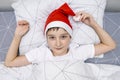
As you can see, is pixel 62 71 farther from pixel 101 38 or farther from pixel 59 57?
pixel 101 38

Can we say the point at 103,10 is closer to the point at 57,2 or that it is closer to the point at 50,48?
the point at 57,2

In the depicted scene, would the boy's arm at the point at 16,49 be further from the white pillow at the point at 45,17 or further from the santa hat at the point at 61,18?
the santa hat at the point at 61,18

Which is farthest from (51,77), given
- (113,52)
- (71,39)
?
(113,52)

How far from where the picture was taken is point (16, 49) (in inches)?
58.3

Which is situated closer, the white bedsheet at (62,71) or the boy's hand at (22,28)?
the white bedsheet at (62,71)

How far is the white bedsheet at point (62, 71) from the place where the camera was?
1.34 metres

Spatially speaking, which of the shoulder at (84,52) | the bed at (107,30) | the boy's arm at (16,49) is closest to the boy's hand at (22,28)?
the boy's arm at (16,49)

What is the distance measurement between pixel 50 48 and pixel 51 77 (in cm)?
20

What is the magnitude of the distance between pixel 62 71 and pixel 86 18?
33 cm

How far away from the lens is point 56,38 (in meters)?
1.37

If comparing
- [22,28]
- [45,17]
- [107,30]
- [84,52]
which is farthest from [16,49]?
[107,30]

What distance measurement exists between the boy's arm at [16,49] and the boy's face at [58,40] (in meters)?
0.16

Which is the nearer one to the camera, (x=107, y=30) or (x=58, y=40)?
(x=58, y=40)

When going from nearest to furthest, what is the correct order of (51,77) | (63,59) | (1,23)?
(51,77) < (63,59) < (1,23)
